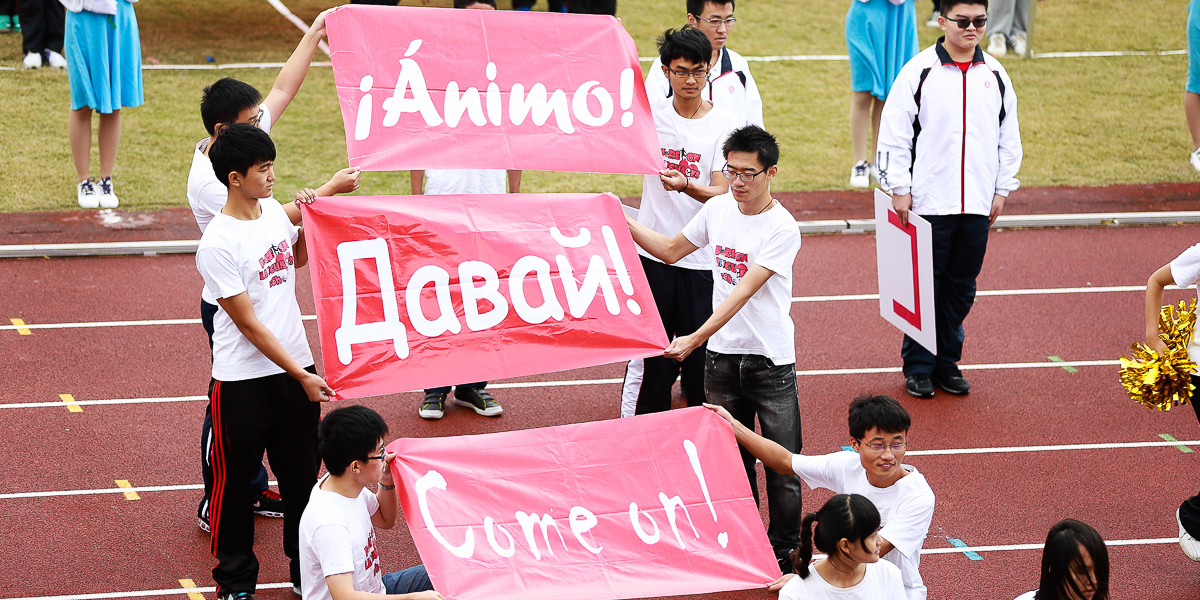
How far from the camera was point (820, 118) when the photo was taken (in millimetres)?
12148

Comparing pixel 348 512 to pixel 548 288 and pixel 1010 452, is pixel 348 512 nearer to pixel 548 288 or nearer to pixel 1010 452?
pixel 548 288

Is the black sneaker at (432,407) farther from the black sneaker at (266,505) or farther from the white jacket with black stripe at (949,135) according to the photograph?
the white jacket with black stripe at (949,135)

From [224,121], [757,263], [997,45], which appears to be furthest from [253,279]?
[997,45]

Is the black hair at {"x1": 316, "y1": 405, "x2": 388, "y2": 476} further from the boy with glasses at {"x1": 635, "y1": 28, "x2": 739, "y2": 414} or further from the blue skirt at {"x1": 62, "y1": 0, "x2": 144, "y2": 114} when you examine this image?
the blue skirt at {"x1": 62, "y1": 0, "x2": 144, "y2": 114}

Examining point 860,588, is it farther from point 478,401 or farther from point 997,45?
point 997,45

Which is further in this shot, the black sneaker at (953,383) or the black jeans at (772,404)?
the black sneaker at (953,383)

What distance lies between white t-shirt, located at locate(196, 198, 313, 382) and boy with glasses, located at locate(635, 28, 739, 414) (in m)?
1.65

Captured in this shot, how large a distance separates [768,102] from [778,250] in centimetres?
823

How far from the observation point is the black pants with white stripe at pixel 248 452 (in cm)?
450

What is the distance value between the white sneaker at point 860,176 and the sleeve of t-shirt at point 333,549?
7476mm

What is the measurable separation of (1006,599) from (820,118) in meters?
A: 7.96

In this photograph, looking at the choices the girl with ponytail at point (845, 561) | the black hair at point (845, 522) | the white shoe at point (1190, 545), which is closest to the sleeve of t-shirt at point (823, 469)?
the girl with ponytail at point (845, 561)

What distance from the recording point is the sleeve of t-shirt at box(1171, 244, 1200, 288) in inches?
188

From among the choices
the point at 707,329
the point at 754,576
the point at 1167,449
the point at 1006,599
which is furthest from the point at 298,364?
the point at 1167,449
